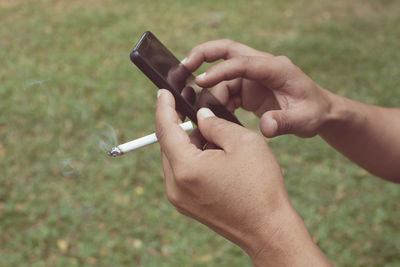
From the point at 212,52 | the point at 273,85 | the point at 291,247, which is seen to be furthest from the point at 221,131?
the point at 212,52

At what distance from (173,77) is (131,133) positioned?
2.49m

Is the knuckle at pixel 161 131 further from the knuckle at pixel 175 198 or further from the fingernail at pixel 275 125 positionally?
the fingernail at pixel 275 125

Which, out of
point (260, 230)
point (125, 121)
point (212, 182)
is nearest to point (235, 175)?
point (212, 182)

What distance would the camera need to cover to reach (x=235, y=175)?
1.38 metres

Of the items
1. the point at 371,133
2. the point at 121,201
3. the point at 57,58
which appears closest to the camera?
the point at 371,133

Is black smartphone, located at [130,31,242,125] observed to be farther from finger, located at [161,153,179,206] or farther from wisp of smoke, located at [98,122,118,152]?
wisp of smoke, located at [98,122,118,152]

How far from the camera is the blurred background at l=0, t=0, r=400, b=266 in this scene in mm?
3264

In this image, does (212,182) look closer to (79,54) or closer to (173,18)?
(79,54)

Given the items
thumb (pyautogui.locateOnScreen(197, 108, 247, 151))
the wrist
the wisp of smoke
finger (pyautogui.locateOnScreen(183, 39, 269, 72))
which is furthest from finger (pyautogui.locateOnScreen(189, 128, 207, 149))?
the wisp of smoke

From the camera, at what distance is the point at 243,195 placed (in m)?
1.36

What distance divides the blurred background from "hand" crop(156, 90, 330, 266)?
74.0 inches

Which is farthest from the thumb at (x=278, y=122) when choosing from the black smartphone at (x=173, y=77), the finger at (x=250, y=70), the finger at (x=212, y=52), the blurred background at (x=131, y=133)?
the blurred background at (x=131, y=133)

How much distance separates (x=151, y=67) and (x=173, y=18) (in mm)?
5123

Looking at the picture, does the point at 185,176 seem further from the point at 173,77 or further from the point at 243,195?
the point at 173,77
